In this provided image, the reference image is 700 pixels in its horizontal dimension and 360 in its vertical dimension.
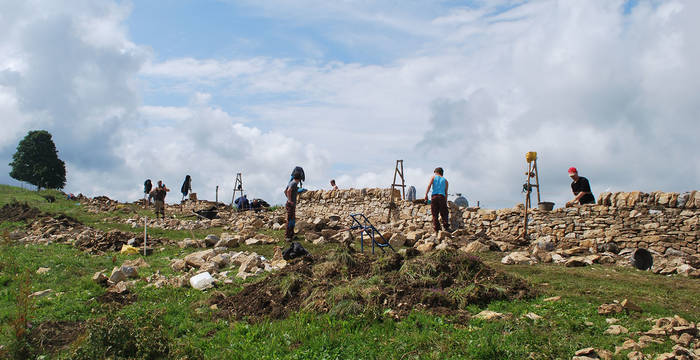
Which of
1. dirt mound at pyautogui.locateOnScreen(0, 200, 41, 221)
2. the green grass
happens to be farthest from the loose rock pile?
dirt mound at pyautogui.locateOnScreen(0, 200, 41, 221)

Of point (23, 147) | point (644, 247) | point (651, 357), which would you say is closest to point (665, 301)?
point (651, 357)

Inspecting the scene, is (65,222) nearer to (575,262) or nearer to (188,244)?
(188,244)

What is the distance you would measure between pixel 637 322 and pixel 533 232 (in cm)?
715

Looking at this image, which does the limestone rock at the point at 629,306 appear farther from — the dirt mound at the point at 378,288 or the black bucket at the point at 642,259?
the black bucket at the point at 642,259

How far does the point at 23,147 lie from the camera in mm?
49781

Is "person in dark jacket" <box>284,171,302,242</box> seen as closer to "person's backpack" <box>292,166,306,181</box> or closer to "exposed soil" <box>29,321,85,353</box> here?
"person's backpack" <box>292,166,306,181</box>

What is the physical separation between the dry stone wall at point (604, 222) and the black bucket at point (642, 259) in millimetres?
1033

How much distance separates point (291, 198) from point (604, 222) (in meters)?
8.02

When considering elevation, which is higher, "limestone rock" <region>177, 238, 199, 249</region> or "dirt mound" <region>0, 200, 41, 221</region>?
"dirt mound" <region>0, 200, 41, 221</region>

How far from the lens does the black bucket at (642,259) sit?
9734 mm

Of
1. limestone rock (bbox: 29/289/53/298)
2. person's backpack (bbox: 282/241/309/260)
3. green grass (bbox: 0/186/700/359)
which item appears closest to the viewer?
green grass (bbox: 0/186/700/359)

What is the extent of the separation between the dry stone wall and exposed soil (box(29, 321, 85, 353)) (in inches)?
353

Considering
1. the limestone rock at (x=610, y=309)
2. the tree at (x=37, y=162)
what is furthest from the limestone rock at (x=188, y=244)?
the tree at (x=37, y=162)

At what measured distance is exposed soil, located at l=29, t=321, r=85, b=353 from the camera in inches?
248
